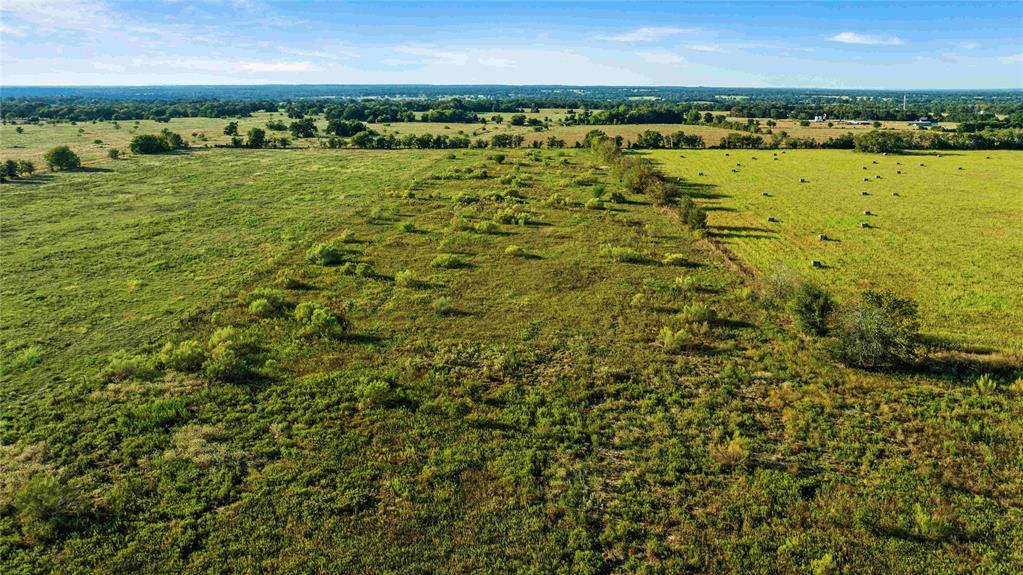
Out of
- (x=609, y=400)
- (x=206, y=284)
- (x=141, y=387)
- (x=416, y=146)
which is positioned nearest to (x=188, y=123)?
(x=416, y=146)

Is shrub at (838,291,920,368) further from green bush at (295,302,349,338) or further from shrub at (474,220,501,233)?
shrub at (474,220,501,233)

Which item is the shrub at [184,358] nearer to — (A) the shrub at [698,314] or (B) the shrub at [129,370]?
(B) the shrub at [129,370]

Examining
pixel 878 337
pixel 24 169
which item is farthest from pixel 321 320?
pixel 24 169

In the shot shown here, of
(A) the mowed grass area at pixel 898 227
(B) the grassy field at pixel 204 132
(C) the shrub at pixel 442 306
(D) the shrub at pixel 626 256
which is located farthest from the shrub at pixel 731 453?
(B) the grassy field at pixel 204 132

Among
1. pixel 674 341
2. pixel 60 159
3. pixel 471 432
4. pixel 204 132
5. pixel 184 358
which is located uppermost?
pixel 204 132

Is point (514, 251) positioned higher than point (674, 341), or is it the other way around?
point (514, 251)

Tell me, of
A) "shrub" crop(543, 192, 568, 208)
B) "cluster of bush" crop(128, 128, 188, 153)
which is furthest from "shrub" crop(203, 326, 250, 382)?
"cluster of bush" crop(128, 128, 188, 153)

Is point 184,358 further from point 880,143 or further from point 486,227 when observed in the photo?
point 880,143

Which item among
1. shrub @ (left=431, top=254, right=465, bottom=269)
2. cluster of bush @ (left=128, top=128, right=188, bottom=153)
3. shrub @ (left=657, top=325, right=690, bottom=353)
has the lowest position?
shrub @ (left=657, top=325, right=690, bottom=353)
